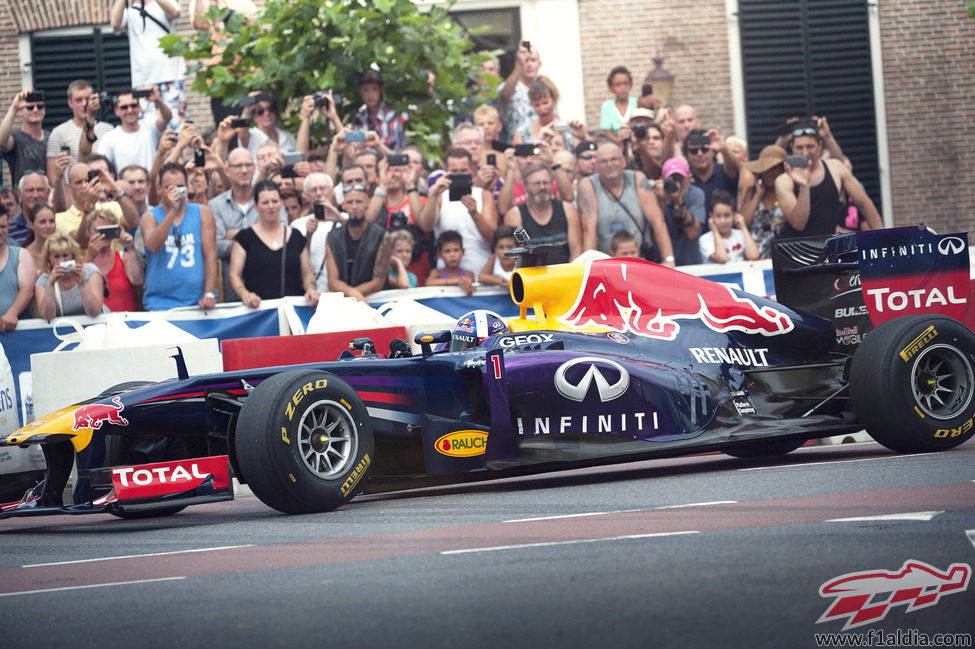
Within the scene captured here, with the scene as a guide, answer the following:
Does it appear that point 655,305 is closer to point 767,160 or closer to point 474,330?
point 474,330

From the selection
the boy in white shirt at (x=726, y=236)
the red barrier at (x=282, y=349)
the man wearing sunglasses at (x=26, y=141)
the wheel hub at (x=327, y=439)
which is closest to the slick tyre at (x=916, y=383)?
the wheel hub at (x=327, y=439)

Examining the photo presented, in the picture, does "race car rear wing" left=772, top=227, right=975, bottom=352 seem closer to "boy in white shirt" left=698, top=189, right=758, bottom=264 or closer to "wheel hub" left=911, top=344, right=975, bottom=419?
"wheel hub" left=911, top=344, right=975, bottom=419

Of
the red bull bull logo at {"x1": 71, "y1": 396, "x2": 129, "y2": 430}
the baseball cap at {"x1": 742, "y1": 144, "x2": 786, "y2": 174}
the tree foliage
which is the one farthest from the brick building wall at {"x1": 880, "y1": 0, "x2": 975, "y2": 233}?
the red bull bull logo at {"x1": 71, "y1": 396, "x2": 129, "y2": 430}

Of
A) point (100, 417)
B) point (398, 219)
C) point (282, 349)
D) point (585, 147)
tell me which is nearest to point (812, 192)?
point (585, 147)

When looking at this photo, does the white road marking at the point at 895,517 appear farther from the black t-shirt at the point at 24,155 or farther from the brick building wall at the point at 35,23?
the brick building wall at the point at 35,23

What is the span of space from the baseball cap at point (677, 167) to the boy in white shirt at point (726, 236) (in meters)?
0.36

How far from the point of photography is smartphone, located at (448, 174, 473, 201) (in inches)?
497

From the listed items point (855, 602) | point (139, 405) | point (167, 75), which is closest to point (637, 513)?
point (855, 602)

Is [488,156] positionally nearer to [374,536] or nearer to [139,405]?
[139,405]

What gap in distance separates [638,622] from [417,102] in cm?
1087

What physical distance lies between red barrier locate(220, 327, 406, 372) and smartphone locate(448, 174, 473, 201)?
73.1 inches

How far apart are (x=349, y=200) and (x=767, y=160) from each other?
166 inches

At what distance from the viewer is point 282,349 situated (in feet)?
36.9

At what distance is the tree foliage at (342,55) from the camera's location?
555 inches
